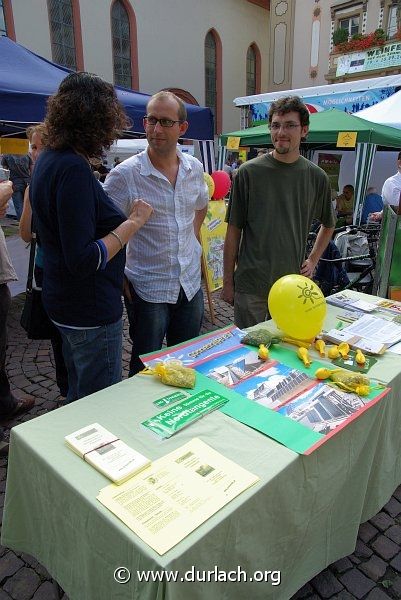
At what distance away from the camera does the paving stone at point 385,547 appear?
174cm

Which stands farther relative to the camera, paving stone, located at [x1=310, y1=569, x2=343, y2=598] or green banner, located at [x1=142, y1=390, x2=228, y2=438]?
paving stone, located at [x1=310, y1=569, x2=343, y2=598]

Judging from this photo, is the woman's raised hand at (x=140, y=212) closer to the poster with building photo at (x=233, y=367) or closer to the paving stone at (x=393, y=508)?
the poster with building photo at (x=233, y=367)

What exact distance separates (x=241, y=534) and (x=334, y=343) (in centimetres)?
100

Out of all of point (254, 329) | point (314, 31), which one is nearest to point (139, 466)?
point (254, 329)

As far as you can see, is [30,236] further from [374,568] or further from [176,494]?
[374,568]

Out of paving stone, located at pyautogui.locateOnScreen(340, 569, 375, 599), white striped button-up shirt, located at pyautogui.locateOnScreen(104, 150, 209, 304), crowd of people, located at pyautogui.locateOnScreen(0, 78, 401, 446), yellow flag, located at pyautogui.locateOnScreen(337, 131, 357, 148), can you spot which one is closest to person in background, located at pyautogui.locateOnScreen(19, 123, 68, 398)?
crowd of people, located at pyautogui.locateOnScreen(0, 78, 401, 446)

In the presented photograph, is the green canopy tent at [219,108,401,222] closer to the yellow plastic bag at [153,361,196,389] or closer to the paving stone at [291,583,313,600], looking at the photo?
the yellow plastic bag at [153,361,196,389]

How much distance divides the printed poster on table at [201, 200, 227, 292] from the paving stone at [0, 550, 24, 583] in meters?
3.00

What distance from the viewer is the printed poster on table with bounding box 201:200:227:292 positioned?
4398 millimetres

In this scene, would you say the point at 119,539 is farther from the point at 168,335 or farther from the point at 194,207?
the point at 194,207

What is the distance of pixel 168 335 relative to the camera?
2.18 metres

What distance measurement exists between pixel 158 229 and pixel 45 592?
1529 mm

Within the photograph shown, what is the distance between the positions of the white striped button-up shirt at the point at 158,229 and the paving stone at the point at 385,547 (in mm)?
1373

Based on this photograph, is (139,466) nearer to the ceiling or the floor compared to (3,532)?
nearer to the ceiling
